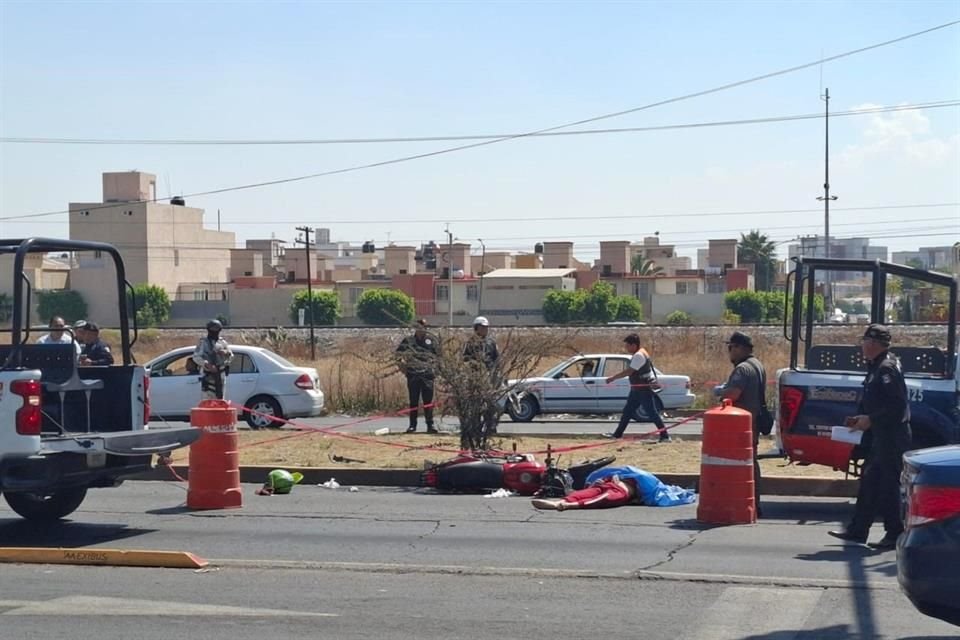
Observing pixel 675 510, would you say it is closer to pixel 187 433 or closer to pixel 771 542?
pixel 771 542

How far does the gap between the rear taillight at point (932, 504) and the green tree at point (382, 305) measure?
83680mm

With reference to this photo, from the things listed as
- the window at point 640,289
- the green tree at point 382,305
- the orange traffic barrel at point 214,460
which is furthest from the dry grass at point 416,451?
the window at point 640,289

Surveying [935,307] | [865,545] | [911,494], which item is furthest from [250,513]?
[935,307]

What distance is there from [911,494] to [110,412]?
757cm

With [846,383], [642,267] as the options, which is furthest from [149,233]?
[846,383]

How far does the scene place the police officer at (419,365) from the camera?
16.3m

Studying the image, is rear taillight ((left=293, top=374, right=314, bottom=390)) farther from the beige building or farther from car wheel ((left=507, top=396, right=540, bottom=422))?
the beige building

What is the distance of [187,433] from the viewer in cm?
1138

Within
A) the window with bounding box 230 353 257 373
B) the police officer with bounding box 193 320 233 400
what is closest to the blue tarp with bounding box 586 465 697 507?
the police officer with bounding box 193 320 233 400

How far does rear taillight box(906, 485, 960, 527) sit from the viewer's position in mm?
6242

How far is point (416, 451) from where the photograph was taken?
16.1 metres

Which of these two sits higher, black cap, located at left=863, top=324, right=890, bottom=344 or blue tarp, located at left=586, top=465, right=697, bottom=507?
black cap, located at left=863, top=324, right=890, bottom=344

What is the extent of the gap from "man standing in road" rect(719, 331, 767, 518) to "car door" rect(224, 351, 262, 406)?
468 inches

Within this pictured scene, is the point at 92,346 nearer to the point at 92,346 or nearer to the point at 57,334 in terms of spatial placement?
the point at 92,346
